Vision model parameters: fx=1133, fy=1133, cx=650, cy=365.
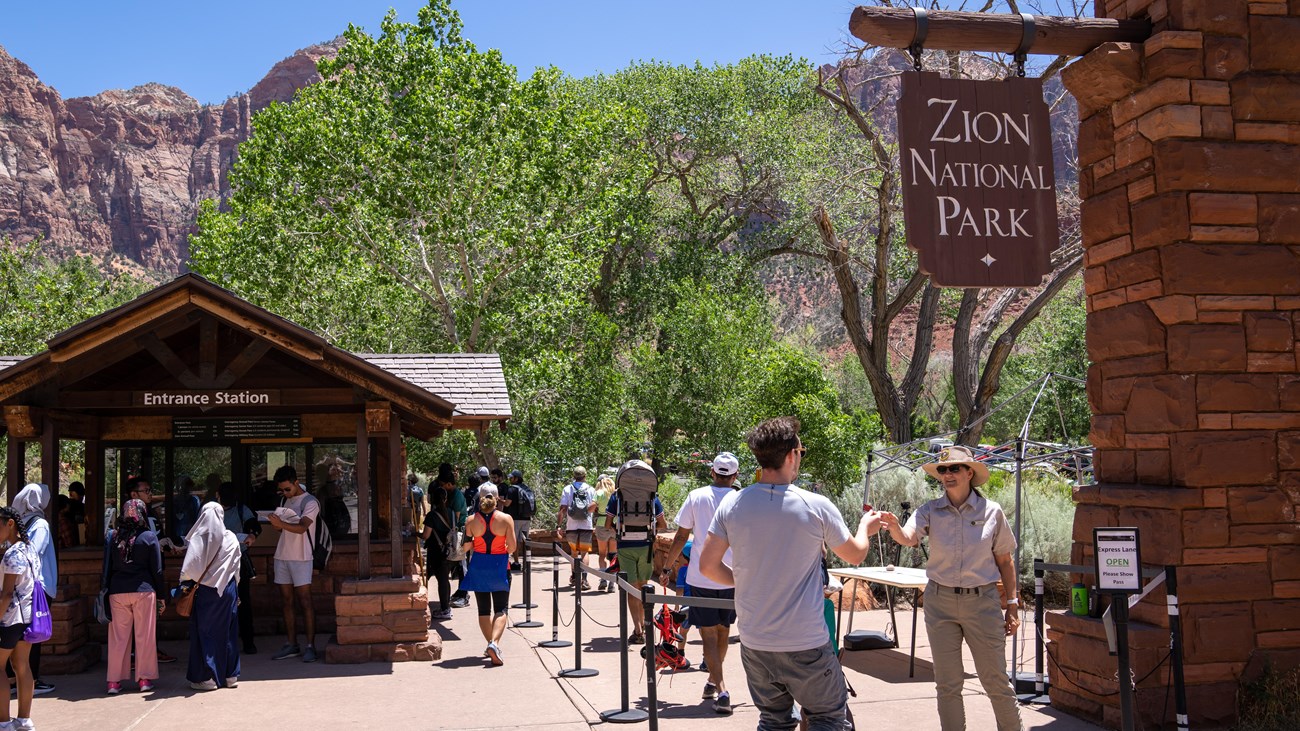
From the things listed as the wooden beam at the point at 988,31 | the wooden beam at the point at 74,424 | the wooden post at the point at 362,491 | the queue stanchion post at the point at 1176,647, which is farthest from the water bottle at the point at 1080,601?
the wooden beam at the point at 74,424

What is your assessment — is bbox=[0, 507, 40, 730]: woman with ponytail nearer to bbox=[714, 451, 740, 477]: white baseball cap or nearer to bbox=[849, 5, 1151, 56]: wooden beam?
bbox=[714, 451, 740, 477]: white baseball cap

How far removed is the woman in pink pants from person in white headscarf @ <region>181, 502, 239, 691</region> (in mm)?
334

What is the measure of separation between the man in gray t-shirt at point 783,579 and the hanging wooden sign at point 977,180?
246 centimetres

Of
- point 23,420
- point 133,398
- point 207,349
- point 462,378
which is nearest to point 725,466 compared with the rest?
point 207,349

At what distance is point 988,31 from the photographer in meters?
7.61

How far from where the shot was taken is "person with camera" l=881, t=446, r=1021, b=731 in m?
6.28

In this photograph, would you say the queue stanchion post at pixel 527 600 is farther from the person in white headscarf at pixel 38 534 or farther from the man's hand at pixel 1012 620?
the man's hand at pixel 1012 620

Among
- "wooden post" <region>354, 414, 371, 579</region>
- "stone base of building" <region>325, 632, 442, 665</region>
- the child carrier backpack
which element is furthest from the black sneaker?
"wooden post" <region>354, 414, 371, 579</region>

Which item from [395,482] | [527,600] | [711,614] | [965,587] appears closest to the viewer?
[965,587]

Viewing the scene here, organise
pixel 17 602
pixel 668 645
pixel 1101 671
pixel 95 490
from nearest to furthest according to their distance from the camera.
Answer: pixel 1101 671
pixel 17 602
pixel 668 645
pixel 95 490

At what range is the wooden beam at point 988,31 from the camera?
7223 mm

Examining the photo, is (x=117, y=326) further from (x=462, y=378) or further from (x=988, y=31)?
(x=988, y=31)

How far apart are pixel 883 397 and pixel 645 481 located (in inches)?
593

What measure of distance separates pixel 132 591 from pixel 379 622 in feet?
7.73
